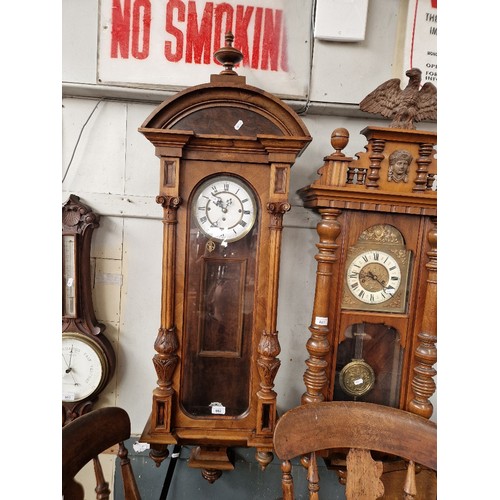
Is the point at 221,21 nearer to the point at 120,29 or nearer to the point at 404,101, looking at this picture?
the point at 120,29

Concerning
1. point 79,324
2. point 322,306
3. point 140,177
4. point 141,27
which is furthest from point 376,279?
point 141,27

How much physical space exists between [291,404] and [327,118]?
46.1 inches

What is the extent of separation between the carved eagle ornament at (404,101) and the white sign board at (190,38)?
40 cm

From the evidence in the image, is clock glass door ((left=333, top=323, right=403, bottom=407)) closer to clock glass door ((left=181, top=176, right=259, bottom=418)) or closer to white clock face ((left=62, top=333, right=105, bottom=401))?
clock glass door ((left=181, top=176, right=259, bottom=418))

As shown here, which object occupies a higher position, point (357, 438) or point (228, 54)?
point (228, 54)

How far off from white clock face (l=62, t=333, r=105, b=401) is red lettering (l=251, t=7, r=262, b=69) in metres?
1.22

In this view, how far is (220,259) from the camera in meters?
1.08

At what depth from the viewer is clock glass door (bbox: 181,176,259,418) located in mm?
1061

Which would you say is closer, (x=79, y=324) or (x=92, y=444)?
(x=92, y=444)

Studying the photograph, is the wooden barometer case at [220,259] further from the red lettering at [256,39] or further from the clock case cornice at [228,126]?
the red lettering at [256,39]

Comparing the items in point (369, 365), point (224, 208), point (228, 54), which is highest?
point (228, 54)

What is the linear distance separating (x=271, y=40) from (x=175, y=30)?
361mm

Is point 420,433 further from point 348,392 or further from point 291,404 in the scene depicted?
point 291,404

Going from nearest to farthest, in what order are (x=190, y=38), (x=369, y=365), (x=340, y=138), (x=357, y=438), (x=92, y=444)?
(x=92, y=444) → (x=357, y=438) → (x=340, y=138) → (x=369, y=365) → (x=190, y=38)
